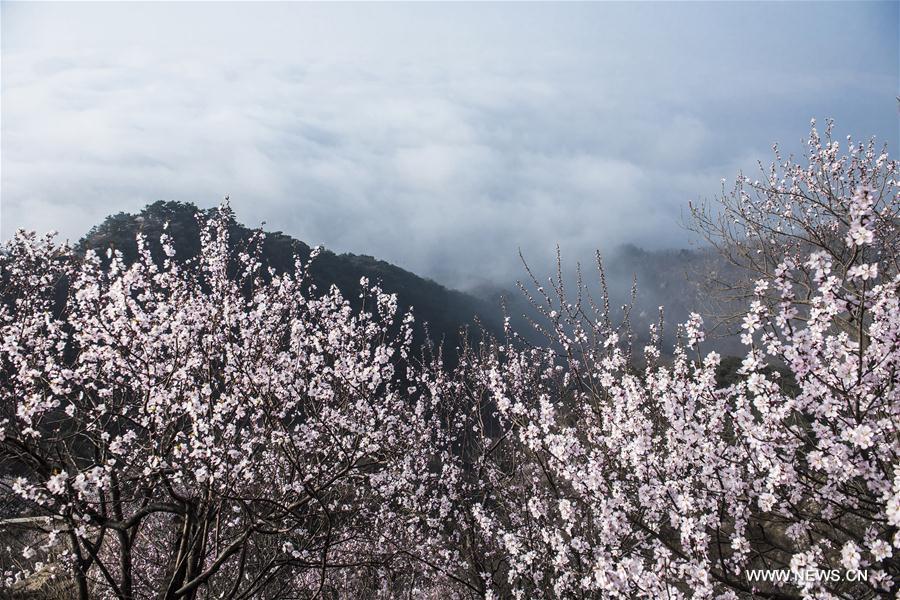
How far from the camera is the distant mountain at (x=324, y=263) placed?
39094 millimetres

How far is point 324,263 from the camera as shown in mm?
52531

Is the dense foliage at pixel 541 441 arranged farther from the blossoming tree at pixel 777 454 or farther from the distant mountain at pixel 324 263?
the distant mountain at pixel 324 263

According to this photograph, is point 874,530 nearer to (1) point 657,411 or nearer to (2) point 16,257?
(1) point 657,411

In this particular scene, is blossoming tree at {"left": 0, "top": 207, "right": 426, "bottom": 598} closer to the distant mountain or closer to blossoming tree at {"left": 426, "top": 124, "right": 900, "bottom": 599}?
blossoming tree at {"left": 426, "top": 124, "right": 900, "bottom": 599}

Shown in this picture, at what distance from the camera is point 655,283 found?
112125mm

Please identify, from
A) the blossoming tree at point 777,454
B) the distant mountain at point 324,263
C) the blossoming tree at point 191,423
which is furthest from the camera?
the distant mountain at point 324,263

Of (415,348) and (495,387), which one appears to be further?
(415,348)

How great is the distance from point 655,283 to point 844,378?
11627 cm

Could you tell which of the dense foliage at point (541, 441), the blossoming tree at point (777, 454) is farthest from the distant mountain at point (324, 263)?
the blossoming tree at point (777, 454)

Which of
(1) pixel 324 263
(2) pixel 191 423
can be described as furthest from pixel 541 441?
(1) pixel 324 263

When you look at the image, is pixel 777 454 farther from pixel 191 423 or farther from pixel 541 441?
pixel 191 423

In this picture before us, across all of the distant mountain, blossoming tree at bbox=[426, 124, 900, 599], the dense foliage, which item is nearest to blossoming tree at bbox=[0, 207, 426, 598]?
the dense foliage

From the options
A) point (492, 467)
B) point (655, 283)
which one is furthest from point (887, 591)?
point (655, 283)

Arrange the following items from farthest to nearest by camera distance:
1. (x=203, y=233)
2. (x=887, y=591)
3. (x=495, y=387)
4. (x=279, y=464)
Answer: (x=203, y=233) → (x=279, y=464) → (x=495, y=387) → (x=887, y=591)
